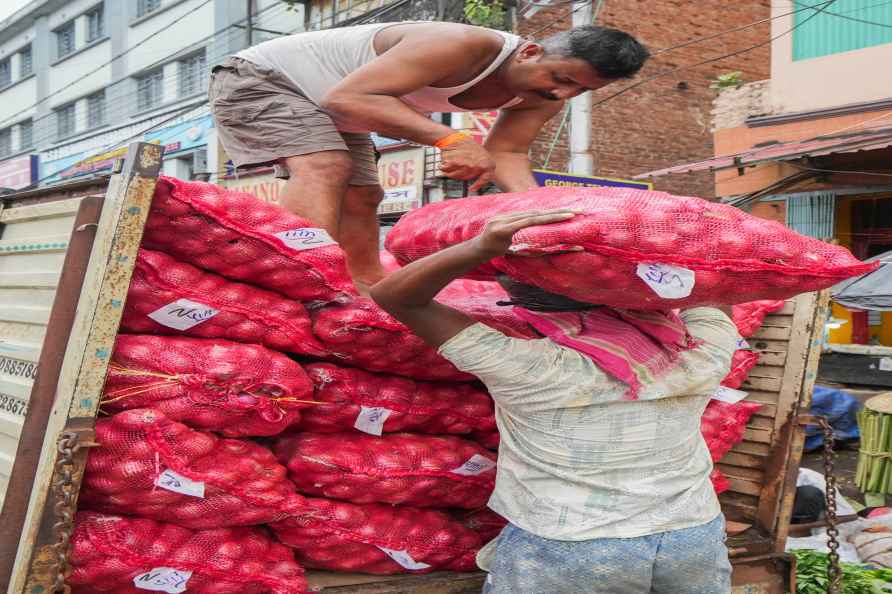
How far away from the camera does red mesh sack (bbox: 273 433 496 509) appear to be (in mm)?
2379

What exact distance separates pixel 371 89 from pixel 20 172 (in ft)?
85.1

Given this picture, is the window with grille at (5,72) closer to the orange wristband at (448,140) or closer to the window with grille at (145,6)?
the window with grille at (145,6)

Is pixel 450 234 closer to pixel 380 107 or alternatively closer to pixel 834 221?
pixel 380 107

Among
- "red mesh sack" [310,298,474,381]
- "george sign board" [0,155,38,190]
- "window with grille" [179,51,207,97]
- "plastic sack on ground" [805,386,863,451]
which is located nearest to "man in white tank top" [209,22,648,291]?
"red mesh sack" [310,298,474,381]

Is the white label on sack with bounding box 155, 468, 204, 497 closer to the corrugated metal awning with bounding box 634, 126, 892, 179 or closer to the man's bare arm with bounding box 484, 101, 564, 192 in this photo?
the man's bare arm with bounding box 484, 101, 564, 192

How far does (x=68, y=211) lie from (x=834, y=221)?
12.6 metres

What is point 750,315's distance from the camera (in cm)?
340

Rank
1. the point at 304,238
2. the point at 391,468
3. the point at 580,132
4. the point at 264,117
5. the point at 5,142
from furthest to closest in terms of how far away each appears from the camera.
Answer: the point at 5,142
the point at 580,132
the point at 264,117
the point at 391,468
the point at 304,238

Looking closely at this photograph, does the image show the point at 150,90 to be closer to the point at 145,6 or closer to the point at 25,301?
the point at 145,6

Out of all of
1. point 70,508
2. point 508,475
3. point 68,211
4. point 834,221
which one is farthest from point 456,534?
point 834,221

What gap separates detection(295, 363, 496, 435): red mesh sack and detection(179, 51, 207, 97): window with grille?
63.8 feet

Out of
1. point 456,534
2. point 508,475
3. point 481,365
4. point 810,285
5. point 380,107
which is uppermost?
point 380,107

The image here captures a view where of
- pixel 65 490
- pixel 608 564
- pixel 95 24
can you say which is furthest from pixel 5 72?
pixel 608 564

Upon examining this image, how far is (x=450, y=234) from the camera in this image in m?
2.46
